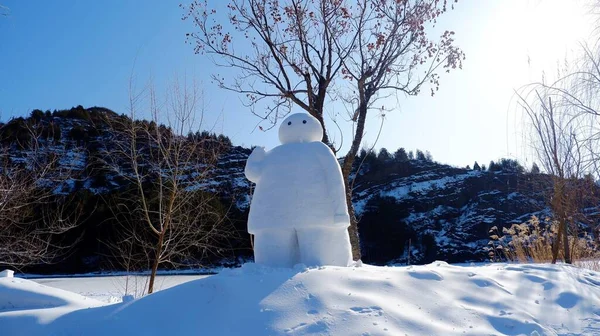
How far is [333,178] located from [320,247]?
0.65 meters

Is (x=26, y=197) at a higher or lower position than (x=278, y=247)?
higher

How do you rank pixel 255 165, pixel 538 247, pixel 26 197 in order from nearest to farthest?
1. pixel 255 165
2. pixel 26 197
3. pixel 538 247

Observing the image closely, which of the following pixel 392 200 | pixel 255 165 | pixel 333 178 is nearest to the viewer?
pixel 333 178

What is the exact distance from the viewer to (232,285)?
3248 millimetres

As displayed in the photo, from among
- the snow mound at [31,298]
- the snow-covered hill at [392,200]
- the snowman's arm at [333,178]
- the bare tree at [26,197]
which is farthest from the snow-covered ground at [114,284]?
the snowman's arm at [333,178]

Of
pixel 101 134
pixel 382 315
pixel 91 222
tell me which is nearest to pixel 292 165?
pixel 382 315

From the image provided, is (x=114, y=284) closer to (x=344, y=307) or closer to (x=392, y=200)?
(x=344, y=307)

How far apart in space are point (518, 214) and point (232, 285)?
571 inches

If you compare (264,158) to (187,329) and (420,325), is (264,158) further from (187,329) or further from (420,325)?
(420,325)

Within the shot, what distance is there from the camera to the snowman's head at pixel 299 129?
4.48 meters

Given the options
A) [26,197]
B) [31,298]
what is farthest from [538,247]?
[26,197]

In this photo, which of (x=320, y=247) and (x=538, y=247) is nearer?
(x=320, y=247)

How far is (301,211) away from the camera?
4.02 m

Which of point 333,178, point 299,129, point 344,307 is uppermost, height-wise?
point 299,129
